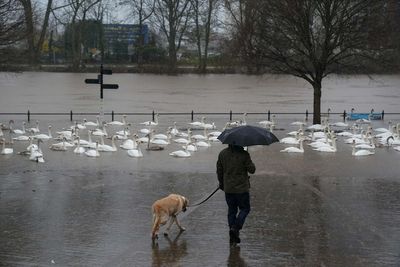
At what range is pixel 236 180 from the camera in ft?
31.0

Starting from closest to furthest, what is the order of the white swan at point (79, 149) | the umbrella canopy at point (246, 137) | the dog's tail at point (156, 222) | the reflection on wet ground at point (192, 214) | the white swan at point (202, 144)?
the reflection on wet ground at point (192, 214), the umbrella canopy at point (246, 137), the dog's tail at point (156, 222), the white swan at point (79, 149), the white swan at point (202, 144)

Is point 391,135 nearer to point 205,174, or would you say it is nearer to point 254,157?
point 254,157

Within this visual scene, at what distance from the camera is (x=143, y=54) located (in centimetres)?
10231

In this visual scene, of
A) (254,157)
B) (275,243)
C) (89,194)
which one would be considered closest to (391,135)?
(254,157)

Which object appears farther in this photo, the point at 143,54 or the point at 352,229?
the point at 143,54

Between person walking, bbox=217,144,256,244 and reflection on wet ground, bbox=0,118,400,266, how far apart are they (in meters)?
0.33

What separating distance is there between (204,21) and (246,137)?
97425mm

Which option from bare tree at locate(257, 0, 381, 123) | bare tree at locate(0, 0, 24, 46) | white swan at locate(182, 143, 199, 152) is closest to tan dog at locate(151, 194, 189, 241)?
white swan at locate(182, 143, 199, 152)

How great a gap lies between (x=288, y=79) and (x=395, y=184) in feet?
251

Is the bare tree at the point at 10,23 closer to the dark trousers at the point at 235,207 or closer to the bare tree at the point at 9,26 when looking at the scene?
the bare tree at the point at 9,26

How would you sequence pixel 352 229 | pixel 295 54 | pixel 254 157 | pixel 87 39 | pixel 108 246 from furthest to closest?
pixel 87 39 → pixel 295 54 → pixel 254 157 → pixel 352 229 → pixel 108 246

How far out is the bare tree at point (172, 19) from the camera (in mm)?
99000

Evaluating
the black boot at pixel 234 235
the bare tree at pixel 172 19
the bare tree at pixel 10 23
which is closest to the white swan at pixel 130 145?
the bare tree at pixel 10 23

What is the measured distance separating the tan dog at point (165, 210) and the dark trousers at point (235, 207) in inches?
31.6
